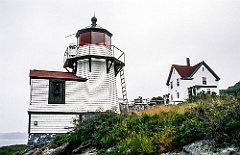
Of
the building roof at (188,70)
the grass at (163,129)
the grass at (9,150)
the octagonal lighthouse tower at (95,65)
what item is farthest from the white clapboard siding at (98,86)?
the building roof at (188,70)

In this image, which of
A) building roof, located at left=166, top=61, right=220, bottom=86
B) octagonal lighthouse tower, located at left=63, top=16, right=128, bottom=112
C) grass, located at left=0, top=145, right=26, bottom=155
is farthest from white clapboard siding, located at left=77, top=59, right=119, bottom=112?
building roof, located at left=166, top=61, right=220, bottom=86

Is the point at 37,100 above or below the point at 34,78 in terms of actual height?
below

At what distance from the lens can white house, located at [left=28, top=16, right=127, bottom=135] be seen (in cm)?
2055

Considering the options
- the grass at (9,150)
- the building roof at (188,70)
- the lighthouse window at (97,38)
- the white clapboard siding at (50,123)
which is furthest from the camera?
the building roof at (188,70)

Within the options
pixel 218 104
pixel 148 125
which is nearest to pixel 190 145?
pixel 218 104

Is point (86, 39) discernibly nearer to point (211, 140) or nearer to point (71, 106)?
point (71, 106)

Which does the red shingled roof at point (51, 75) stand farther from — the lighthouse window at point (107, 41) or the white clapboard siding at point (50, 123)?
the lighthouse window at point (107, 41)

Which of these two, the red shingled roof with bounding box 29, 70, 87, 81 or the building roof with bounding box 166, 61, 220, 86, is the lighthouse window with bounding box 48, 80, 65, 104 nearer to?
the red shingled roof with bounding box 29, 70, 87, 81

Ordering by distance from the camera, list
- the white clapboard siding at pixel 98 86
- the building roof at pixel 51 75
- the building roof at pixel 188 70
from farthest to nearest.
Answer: the building roof at pixel 188 70
the white clapboard siding at pixel 98 86
the building roof at pixel 51 75

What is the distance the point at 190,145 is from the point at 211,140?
66cm

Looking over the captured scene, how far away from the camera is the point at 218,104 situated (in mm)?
9445

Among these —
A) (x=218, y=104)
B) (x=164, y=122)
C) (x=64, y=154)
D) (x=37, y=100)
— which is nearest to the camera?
(x=218, y=104)

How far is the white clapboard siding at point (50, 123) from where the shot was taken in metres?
20.2

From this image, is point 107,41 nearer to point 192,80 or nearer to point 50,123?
point 50,123
